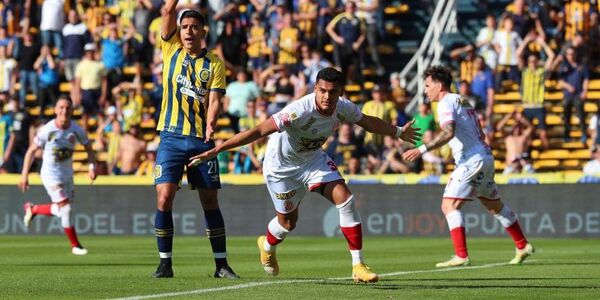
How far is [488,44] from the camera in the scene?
28.6m

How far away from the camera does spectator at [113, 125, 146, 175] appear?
93.1 feet

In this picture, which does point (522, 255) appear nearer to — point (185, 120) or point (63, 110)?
point (185, 120)

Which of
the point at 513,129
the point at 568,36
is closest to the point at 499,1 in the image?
the point at 568,36

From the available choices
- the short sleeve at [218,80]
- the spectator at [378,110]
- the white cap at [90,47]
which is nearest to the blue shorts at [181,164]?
the short sleeve at [218,80]

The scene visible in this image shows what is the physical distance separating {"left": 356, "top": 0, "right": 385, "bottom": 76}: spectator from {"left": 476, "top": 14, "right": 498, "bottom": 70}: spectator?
2.37m

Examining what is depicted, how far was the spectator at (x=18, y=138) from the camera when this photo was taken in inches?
1161

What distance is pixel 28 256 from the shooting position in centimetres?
1845

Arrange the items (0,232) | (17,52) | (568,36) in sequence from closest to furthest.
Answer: (0,232)
(568,36)
(17,52)

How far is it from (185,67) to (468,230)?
12.6 meters

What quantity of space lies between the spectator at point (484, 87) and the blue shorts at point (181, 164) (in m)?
15.3

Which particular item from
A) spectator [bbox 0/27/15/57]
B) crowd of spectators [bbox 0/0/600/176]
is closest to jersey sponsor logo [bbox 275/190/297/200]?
crowd of spectators [bbox 0/0/600/176]

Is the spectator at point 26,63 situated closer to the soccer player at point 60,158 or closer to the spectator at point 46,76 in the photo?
the spectator at point 46,76

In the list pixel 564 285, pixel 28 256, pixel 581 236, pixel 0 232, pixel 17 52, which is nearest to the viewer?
pixel 564 285

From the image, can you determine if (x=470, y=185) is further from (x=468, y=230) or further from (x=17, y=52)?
(x=17, y=52)
